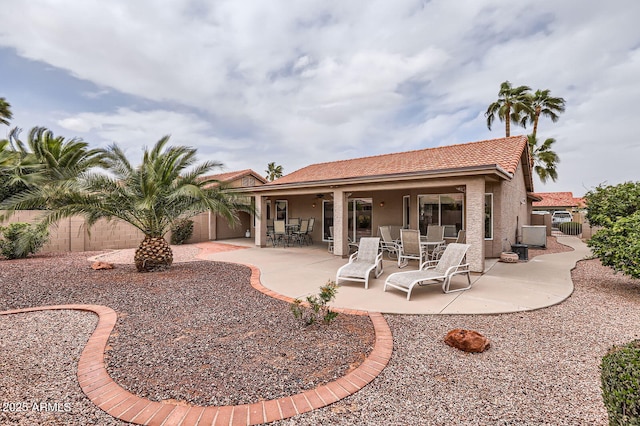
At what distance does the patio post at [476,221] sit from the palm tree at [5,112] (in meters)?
25.9

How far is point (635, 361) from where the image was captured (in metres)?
1.72

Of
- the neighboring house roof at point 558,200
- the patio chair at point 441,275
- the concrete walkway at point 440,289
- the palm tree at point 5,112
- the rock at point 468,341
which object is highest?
the palm tree at point 5,112

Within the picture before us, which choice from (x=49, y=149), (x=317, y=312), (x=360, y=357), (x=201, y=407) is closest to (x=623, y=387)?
(x=360, y=357)

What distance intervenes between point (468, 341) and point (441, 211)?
9657mm

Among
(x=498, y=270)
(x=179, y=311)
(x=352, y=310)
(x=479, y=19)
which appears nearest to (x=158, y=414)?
(x=179, y=311)

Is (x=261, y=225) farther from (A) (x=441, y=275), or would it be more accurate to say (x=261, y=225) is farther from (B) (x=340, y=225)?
(A) (x=441, y=275)

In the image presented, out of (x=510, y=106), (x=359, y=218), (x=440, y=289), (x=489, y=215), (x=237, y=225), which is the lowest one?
(x=440, y=289)

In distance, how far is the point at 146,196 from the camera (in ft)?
26.6

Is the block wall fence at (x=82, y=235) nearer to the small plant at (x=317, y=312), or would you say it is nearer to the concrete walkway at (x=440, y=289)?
the concrete walkway at (x=440, y=289)

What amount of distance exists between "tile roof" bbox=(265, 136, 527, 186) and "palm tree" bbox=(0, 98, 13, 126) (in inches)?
682

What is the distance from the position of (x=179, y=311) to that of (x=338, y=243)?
23.9 feet

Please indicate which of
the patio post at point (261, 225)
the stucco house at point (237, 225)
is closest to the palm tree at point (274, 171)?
the stucco house at point (237, 225)

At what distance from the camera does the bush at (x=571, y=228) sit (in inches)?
894

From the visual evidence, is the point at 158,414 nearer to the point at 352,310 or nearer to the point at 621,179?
the point at 352,310
